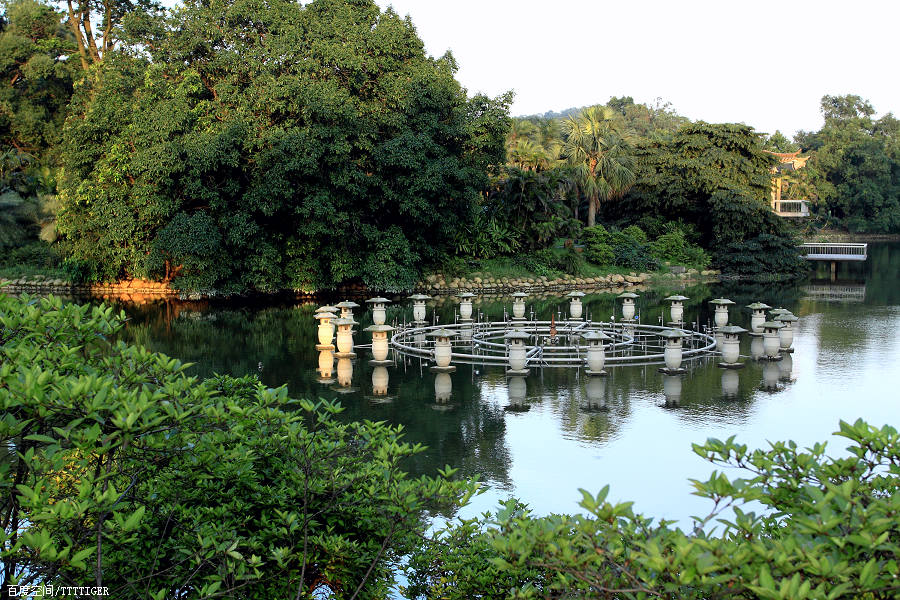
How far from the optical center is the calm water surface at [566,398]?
1019 centimetres

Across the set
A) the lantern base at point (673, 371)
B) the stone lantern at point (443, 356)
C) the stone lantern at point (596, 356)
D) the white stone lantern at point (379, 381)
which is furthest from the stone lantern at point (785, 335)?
the white stone lantern at point (379, 381)

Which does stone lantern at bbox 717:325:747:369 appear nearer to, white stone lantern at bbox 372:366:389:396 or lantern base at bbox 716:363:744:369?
lantern base at bbox 716:363:744:369

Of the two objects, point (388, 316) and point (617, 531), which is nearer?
point (617, 531)

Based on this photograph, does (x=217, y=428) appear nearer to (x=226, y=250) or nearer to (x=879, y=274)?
(x=226, y=250)

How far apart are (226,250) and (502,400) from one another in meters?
18.1

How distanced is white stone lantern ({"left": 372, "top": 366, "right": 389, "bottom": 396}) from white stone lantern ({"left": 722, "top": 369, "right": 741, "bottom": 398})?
6.19 metres

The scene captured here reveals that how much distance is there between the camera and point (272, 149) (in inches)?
1067

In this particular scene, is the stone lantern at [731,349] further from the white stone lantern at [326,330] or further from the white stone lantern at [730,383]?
the white stone lantern at [326,330]

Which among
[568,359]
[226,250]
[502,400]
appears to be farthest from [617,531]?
[226,250]

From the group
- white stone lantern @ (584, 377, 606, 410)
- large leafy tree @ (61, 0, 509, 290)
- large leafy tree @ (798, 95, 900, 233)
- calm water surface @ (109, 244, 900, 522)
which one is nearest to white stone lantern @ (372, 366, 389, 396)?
calm water surface @ (109, 244, 900, 522)

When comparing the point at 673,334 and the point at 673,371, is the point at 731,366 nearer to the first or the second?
the point at 673,371

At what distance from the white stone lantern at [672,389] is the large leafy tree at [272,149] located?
15.5 meters

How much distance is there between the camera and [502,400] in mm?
13750

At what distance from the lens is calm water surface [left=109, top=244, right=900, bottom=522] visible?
10188 mm
